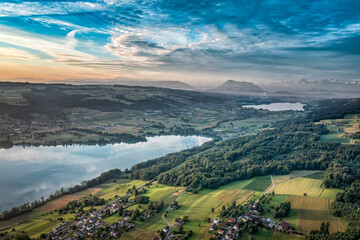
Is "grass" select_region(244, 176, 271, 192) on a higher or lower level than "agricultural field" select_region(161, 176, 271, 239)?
higher

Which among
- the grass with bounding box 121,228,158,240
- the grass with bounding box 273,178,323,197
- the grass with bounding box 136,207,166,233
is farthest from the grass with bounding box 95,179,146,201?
the grass with bounding box 273,178,323,197

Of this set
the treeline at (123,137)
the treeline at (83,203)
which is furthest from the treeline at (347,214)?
the treeline at (123,137)

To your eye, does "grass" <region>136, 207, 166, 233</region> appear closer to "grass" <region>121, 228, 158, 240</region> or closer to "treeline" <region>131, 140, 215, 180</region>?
"grass" <region>121, 228, 158, 240</region>

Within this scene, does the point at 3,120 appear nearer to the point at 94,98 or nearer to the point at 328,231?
the point at 94,98

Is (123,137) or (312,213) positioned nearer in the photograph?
(312,213)

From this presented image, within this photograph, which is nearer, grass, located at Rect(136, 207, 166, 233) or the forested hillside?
grass, located at Rect(136, 207, 166, 233)

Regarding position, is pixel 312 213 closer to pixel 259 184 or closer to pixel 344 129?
pixel 259 184

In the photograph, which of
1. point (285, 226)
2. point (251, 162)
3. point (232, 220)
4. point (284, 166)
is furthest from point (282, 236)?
point (251, 162)

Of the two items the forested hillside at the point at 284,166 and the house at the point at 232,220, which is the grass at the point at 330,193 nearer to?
the forested hillside at the point at 284,166
